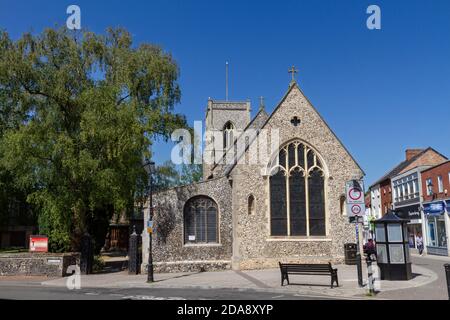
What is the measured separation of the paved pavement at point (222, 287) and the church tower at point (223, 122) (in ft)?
92.9

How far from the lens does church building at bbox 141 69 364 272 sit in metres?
24.5

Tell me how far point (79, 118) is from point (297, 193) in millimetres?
13538

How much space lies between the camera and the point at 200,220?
25.1m

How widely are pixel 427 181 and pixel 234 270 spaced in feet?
71.4

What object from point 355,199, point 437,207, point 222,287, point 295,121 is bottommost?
point 222,287

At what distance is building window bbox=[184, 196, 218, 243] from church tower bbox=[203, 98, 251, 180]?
24.5 m

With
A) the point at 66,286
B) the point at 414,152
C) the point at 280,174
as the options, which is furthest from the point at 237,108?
the point at 66,286

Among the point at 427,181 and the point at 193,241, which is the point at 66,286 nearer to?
the point at 193,241

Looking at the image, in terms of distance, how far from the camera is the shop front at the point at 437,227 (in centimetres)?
3409

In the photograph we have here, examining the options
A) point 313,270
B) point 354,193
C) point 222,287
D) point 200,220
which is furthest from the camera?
Result: point 200,220

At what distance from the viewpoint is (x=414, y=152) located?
52938 mm

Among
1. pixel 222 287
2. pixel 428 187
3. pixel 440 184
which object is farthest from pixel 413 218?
pixel 222 287

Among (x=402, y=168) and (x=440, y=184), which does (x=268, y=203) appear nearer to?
(x=440, y=184)

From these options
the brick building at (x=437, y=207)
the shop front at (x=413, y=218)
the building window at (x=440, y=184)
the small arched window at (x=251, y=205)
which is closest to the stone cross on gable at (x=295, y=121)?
the small arched window at (x=251, y=205)
